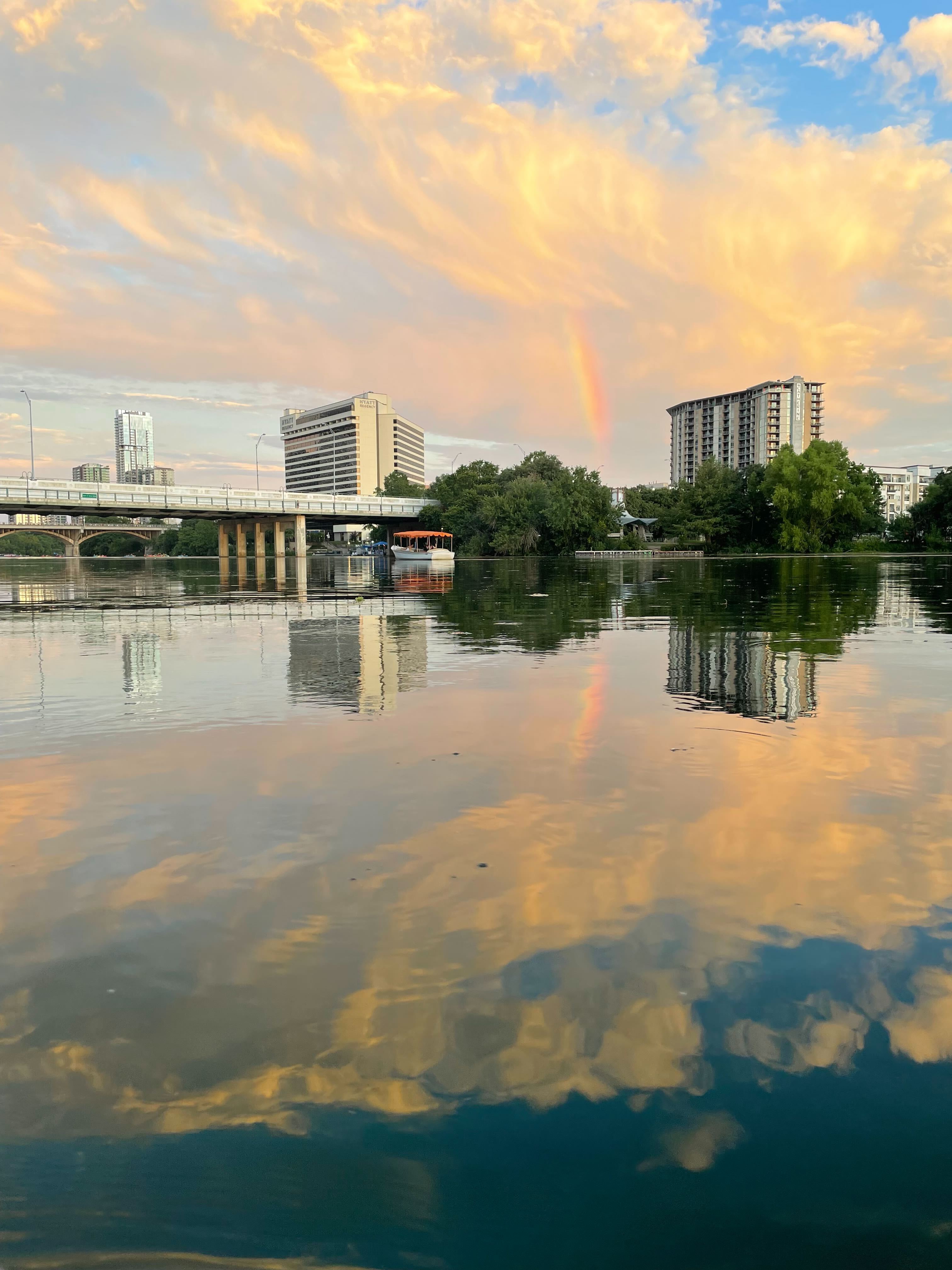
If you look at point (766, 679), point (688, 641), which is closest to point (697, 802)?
point (766, 679)

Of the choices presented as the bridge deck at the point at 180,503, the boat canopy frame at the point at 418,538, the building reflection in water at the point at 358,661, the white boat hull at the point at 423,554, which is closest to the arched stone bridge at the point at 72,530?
the bridge deck at the point at 180,503

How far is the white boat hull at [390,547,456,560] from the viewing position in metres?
87.6

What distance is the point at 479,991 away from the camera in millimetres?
4805

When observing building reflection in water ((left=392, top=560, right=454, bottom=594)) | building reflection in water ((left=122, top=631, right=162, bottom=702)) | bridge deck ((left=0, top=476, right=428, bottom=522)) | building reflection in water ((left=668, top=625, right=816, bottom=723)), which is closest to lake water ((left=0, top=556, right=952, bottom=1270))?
building reflection in water ((left=668, top=625, right=816, bottom=723))

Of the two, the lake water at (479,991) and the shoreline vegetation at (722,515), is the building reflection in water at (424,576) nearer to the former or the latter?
the shoreline vegetation at (722,515)

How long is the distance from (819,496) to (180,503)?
82105 millimetres

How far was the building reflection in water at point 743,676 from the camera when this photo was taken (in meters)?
12.5

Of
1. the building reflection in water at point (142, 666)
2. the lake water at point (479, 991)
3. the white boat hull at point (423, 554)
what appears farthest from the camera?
the white boat hull at point (423, 554)

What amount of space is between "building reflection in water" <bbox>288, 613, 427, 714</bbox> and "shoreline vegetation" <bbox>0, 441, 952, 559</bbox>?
92683 millimetres

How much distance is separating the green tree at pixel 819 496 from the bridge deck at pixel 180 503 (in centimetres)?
5734

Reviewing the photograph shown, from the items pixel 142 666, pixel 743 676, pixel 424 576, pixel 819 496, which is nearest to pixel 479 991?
pixel 743 676

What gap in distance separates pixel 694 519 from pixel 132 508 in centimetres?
7830

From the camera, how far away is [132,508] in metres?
102

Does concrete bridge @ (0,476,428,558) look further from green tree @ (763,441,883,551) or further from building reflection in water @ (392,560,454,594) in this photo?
green tree @ (763,441,883,551)
